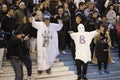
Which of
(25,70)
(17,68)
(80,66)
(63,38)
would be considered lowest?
(25,70)

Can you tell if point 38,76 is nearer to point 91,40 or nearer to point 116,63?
point 91,40

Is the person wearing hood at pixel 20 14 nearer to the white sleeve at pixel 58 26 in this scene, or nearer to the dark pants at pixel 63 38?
the white sleeve at pixel 58 26

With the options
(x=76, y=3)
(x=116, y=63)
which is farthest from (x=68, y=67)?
(x=76, y=3)

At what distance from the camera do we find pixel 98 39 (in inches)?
451

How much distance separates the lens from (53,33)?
11297 mm

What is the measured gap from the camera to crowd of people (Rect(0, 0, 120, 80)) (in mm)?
10719

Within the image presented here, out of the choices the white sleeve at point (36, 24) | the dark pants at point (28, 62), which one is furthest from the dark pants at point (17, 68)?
the white sleeve at point (36, 24)

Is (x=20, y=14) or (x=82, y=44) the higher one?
(x=20, y=14)

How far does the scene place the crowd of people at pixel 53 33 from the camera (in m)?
10.7

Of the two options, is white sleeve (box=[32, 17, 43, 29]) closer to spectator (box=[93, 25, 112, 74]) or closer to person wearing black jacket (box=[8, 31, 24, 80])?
person wearing black jacket (box=[8, 31, 24, 80])

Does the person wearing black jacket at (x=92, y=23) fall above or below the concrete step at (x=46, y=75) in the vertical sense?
above

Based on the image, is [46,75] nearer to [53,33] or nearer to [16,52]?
[53,33]

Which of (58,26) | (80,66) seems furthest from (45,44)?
(80,66)

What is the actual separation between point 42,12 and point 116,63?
129 inches
